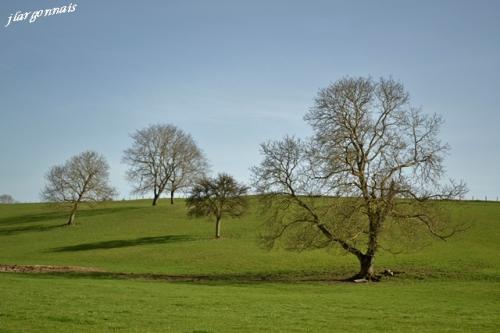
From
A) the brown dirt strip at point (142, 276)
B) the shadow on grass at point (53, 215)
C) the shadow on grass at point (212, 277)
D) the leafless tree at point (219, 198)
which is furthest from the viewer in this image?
the shadow on grass at point (53, 215)

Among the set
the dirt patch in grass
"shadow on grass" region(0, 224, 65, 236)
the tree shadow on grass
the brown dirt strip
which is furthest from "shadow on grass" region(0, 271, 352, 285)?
"shadow on grass" region(0, 224, 65, 236)

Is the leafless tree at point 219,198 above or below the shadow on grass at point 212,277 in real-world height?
above

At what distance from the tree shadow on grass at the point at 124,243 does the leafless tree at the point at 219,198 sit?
3702mm

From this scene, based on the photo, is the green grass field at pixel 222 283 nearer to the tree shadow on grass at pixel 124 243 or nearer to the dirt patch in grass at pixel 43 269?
the tree shadow on grass at pixel 124 243

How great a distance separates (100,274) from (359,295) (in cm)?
2071

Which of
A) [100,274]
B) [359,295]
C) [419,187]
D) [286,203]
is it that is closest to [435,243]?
[419,187]

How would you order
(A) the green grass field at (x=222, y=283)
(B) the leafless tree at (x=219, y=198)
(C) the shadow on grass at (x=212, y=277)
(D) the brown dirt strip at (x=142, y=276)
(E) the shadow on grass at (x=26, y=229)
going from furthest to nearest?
(E) the shadow on grass at (x=26, y=229) → (B) the leafless tree at (x=219, y=198) → (D) the brown dirt strip at (x=142, y=276) → (C) the shadow on grass at (x=212, y=277) → (A) the green grass field at (x=222, y=283)

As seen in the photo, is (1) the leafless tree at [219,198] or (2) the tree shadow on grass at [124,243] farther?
(1) the leafless tree at [219,198]

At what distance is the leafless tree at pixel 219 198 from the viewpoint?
60625 mm

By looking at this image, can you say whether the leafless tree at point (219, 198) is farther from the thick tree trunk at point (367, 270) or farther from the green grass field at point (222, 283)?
the thick tree trunk at point (367, 270)

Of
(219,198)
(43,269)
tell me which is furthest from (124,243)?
(43,269)

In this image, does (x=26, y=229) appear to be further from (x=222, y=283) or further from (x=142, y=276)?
(x=222, y=283)

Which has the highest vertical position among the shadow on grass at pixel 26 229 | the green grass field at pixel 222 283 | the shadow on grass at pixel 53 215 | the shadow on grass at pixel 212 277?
the shadow on grass at pixel 53 215

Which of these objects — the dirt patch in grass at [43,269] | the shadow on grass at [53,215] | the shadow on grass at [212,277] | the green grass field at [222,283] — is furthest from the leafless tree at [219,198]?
the shadow on grass at [53,215]
